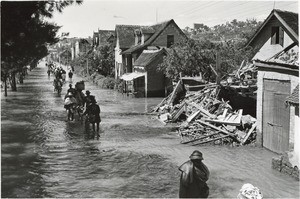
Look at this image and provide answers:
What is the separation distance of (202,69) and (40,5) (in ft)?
62.6

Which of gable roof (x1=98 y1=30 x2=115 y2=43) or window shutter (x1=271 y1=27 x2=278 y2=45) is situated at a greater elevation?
gable roof (x1=98 y1=30 x2=115 y2=43)

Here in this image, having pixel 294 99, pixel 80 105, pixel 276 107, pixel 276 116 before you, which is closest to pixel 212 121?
pixel 276 116

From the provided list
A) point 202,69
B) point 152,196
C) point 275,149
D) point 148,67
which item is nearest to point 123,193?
point 152,196

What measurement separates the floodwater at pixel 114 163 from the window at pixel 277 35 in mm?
9928

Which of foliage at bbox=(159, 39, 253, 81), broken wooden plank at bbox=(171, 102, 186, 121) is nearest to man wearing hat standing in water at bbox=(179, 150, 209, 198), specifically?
broken wooden plank at bbox=(171, 102, 186, 121)

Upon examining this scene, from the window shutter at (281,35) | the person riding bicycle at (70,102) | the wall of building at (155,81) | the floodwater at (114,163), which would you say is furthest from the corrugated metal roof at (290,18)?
the wall of building at (155,81)

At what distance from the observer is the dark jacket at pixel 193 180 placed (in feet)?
22.6

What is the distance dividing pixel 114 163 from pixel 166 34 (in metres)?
29.4

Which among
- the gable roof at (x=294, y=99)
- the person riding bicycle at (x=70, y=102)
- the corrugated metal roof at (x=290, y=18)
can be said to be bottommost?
the person riding bicycle at (x=70, y=102)

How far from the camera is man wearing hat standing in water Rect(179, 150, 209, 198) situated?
6.88m

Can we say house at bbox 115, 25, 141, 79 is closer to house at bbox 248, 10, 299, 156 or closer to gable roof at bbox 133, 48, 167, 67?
gable roof at bbox 133, 48, 167, 67

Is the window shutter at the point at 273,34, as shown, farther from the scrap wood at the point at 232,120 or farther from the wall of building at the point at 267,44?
the scrap wood at the point at 232,120

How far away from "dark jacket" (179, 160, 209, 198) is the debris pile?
896 centimetres

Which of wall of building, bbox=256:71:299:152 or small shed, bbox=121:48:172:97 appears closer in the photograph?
wall of building, bbox=256:71:299:152
